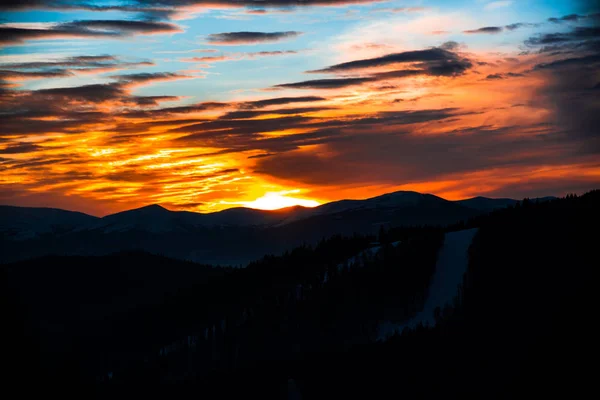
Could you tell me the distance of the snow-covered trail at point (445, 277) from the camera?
268 ft

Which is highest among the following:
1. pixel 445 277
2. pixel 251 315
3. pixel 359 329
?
pixel 445 277

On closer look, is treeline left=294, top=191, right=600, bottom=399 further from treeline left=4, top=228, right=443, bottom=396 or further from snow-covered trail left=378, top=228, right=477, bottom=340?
treeline left=4, top=228, right=443, bottom=396

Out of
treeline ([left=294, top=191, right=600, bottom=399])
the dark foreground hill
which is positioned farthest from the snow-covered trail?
treeline ([left=294, top=191, right=600, bottom=399])

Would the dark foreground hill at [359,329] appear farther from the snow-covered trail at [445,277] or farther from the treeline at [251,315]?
the snow-covered trail at [445,277]

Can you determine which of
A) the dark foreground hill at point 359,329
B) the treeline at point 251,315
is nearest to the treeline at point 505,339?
the dark foreground hill at point 359,329

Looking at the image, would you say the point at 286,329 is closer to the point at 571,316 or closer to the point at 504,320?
the point at 504,320

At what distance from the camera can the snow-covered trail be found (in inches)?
3219

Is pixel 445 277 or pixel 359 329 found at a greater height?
pixel 445 277

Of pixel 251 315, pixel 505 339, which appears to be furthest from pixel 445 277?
pixel 251 315

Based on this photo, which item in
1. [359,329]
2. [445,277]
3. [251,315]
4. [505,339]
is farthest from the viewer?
[251,315]

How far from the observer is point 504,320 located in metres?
71.7

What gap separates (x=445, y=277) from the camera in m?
87.3

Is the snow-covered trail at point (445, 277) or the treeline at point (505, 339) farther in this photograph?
the snow-covered trail at point (445, 277)

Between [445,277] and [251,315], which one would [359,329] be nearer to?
[445,277]
